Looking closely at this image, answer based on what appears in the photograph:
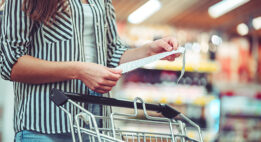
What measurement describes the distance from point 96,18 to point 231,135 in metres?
4.62

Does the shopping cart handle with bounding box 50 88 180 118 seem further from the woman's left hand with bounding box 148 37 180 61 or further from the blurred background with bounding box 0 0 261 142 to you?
the blurred background with bounding box 0 0 261 142

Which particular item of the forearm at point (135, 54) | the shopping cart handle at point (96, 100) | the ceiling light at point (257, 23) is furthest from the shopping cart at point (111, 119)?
the ceiling light at point (257, 23)

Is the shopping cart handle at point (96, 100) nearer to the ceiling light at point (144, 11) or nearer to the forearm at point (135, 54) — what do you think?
the forearm at point (135, 54)

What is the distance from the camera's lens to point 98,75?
112 cm

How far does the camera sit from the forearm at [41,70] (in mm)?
1165

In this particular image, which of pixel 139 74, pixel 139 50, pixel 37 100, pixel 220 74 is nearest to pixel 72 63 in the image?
pixel 37 100

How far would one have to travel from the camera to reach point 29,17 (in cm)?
122

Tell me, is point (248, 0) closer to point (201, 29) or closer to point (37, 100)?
point (201, 29)

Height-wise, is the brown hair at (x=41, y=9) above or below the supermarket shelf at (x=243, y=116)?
above

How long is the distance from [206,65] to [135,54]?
4582 millimetres

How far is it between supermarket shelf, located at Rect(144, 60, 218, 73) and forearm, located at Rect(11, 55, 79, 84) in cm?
442

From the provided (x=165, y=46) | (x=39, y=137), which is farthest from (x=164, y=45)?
(x=39, y=137)

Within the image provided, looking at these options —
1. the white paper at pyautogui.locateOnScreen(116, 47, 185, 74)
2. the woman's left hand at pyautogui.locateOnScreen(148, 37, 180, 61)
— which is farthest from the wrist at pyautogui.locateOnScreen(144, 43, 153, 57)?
the white paper at pyautogui.locateOnScreen(116, 47, 185, 74)

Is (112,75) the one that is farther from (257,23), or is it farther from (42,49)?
(257,23)
